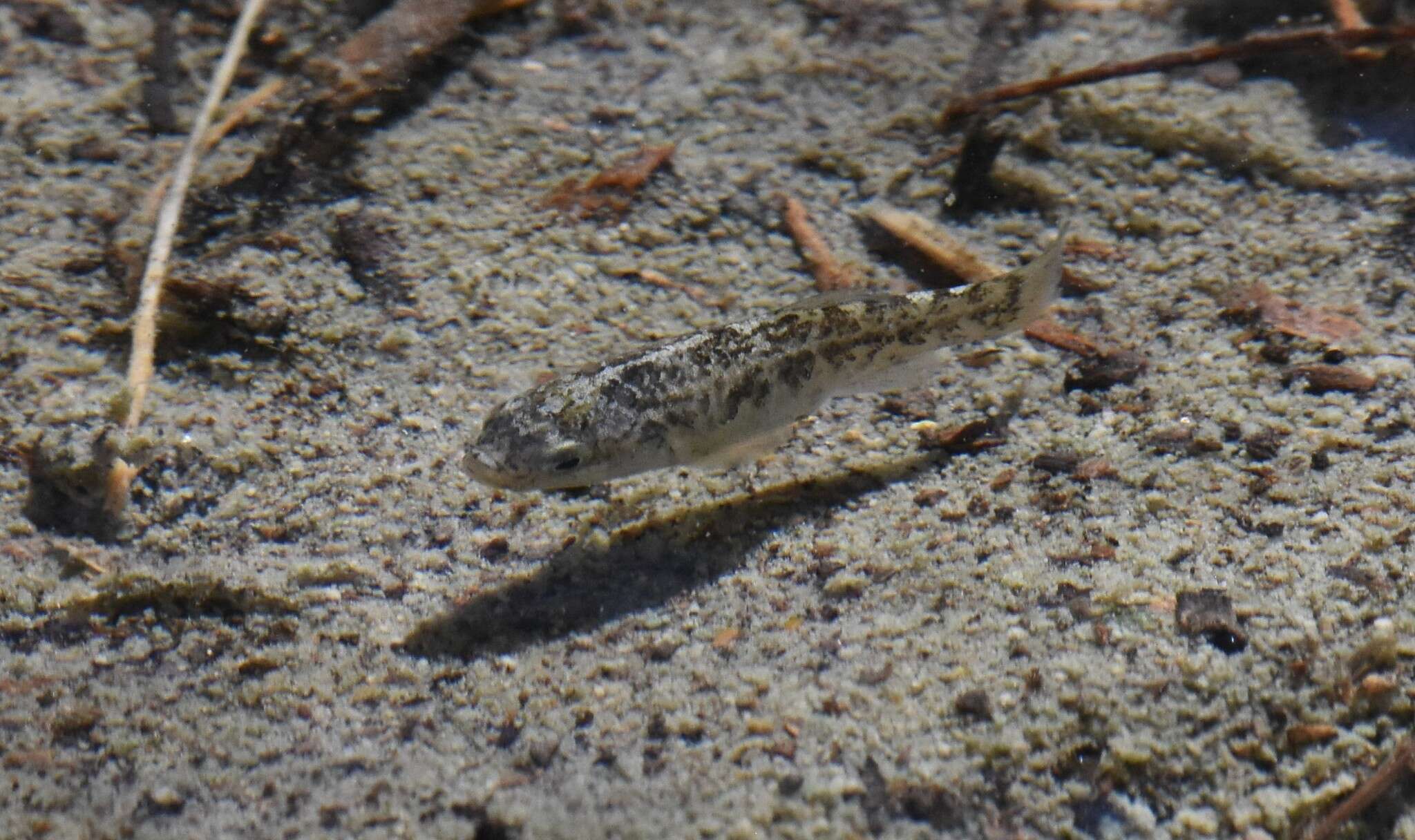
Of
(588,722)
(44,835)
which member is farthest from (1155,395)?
(44,835)

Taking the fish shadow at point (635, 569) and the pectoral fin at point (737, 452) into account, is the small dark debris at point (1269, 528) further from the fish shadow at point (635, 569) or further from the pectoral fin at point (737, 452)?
the pectoral fin at point (737, 452)

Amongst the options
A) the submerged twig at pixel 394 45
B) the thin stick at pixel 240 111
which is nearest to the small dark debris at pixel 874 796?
the submerged twig at pixel 394 45

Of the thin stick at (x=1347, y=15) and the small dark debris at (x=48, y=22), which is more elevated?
the thin stick at (x=1347, y=15)

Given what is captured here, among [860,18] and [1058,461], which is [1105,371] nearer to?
[1058,461]

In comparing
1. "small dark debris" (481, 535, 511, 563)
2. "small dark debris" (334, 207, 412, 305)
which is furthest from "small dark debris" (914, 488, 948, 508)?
"small dark debris" (334, 207, 412, 305)

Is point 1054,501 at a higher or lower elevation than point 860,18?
lower

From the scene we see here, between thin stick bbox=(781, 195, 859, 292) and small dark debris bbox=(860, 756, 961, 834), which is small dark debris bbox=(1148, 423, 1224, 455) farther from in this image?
small dark debris bbox=(860, 756, 961, 834)

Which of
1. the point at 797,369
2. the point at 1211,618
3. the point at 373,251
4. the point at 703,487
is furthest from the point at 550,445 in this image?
the point at 1211,618
